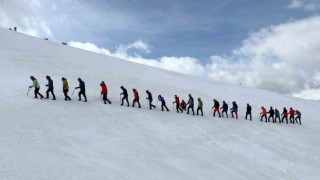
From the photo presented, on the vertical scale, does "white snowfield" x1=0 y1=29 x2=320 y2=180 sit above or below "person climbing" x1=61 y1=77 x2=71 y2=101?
below

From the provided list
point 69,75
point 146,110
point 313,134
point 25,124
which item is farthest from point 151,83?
point 25,124

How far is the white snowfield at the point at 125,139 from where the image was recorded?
1286cm

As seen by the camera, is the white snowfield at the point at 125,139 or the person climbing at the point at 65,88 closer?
the white snowfield at the point at 125,139

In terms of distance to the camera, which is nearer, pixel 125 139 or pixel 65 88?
A: pixel 125 139

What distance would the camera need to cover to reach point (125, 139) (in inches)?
672

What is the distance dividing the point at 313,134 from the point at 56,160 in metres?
21.9

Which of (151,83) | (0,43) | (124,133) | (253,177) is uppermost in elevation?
(0,43)

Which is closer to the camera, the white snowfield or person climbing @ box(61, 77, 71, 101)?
the white snowfield

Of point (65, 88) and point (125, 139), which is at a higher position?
point (65, 88)

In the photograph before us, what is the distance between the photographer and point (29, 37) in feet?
148

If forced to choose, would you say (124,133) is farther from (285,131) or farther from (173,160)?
(285,131)

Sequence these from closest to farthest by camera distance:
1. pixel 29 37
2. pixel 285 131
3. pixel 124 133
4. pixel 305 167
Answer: pixel 124 133 → pixel 305 167 → pixel 285 131 → pixel 29 37

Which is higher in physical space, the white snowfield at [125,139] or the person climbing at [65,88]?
the person climbing at [65,88]

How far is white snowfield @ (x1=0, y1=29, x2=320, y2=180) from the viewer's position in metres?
12.9
